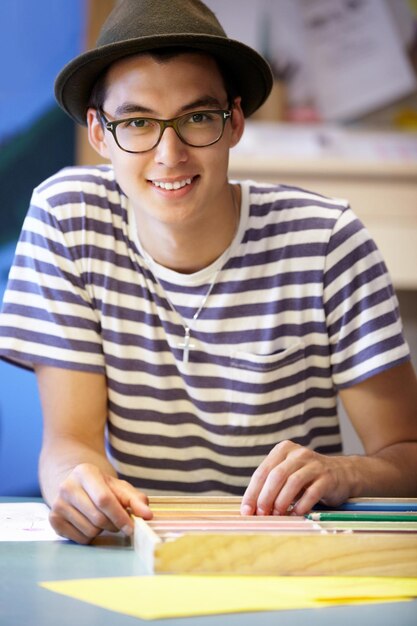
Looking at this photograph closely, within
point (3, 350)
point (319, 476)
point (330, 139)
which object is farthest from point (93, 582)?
point (330, 139)

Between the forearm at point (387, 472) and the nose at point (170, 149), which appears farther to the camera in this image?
the nose at point (170, 149)

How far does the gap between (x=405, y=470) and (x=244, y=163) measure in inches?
61.6

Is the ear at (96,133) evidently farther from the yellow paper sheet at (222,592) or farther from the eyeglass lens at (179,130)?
the yellow paper sheet at (222,592)

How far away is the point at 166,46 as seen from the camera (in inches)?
61.3

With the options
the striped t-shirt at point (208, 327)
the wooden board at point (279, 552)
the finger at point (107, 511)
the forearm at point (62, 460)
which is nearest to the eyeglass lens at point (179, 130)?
the striped t-shirt at point (208, 327)

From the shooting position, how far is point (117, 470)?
1.74m

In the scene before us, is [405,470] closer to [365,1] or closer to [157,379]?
[157,379]

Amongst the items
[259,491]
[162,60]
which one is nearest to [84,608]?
[259,491]

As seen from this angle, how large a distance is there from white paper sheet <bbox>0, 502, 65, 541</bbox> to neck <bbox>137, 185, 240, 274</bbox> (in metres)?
0.47

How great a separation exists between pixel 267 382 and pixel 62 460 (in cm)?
37

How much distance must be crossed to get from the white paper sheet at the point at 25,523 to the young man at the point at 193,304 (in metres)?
0.11

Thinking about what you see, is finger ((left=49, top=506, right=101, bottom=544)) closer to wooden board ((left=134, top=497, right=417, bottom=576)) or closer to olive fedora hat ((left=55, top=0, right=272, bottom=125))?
wooden board ((left=134, top=497, right=417, bottom=576))

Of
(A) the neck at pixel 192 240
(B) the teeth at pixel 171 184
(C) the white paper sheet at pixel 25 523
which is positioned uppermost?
(B) the teeth at pixel 171 184

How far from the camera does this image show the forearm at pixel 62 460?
4.91ft
